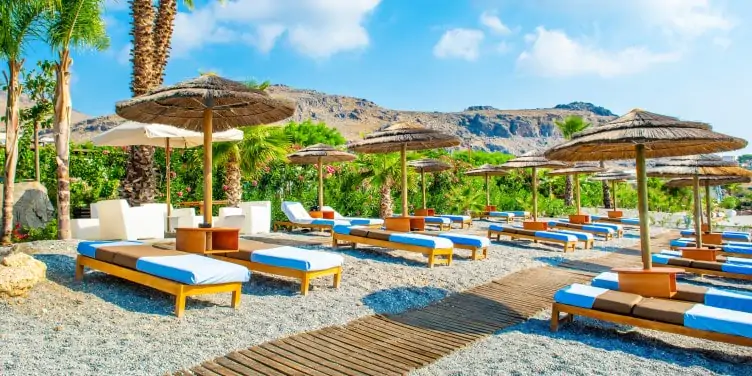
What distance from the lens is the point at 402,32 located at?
1922cm

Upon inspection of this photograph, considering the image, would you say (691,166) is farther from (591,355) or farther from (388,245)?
(591,355)

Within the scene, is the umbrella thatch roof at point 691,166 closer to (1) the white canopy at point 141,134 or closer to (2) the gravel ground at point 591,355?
(2) the gravel ground at point 591,355

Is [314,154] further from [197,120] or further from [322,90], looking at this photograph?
[322,90]

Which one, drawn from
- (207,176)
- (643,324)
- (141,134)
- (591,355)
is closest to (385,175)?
(141,134)

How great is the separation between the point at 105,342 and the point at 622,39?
10.0 meters

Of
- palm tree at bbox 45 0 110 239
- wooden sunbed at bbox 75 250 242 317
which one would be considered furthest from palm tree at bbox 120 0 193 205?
wooden sunbed at bbox 75 250 242 317

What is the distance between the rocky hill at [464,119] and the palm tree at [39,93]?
68412 mm

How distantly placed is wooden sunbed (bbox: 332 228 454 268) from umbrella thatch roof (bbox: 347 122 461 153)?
1.56 m

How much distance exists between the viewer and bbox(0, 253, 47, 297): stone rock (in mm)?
4719

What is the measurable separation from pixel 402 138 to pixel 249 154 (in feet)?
16.0

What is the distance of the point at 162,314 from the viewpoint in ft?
14.6

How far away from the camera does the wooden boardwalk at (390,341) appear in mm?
3371

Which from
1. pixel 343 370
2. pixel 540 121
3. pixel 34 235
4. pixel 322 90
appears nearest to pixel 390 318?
pixel 343 370

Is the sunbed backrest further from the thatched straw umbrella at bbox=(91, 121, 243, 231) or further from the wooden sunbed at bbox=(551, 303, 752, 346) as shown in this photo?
the wooden sunbed at bbox=(551, 303, 752, 346)
